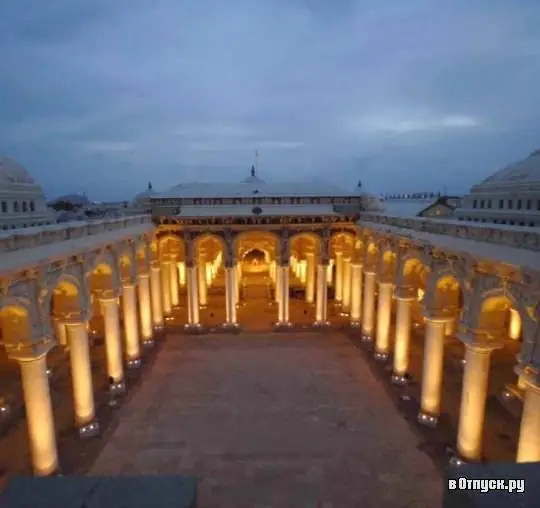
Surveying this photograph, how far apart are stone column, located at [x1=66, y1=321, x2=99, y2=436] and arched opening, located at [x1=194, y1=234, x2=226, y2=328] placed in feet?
40.9

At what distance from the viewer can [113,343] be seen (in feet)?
63.0

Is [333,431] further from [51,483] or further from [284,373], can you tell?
[51,483]

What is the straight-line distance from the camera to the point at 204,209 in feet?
90.1

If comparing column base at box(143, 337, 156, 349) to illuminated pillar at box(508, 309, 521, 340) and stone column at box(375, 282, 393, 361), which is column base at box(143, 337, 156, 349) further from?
illuminated pillar at box(508, 309, 521, 340)

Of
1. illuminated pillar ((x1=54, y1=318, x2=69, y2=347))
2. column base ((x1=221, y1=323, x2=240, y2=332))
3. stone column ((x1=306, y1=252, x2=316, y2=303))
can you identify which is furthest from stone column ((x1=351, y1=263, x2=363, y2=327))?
illuminated pillar ((x1=54, y1=318, x2=69, y2=347))

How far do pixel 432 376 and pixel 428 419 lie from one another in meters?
1.67

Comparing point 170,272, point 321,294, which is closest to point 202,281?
point 170,272

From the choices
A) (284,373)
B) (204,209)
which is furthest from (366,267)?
(204,209)

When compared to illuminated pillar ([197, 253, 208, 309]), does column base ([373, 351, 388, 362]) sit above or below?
below

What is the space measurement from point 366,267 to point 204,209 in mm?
11131

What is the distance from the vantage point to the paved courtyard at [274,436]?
12.8 metres

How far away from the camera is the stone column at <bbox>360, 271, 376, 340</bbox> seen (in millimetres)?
25141

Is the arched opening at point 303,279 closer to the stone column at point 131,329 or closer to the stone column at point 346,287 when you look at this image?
the stone column at point 346,287

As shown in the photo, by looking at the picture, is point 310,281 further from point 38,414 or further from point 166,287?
point 38,414
